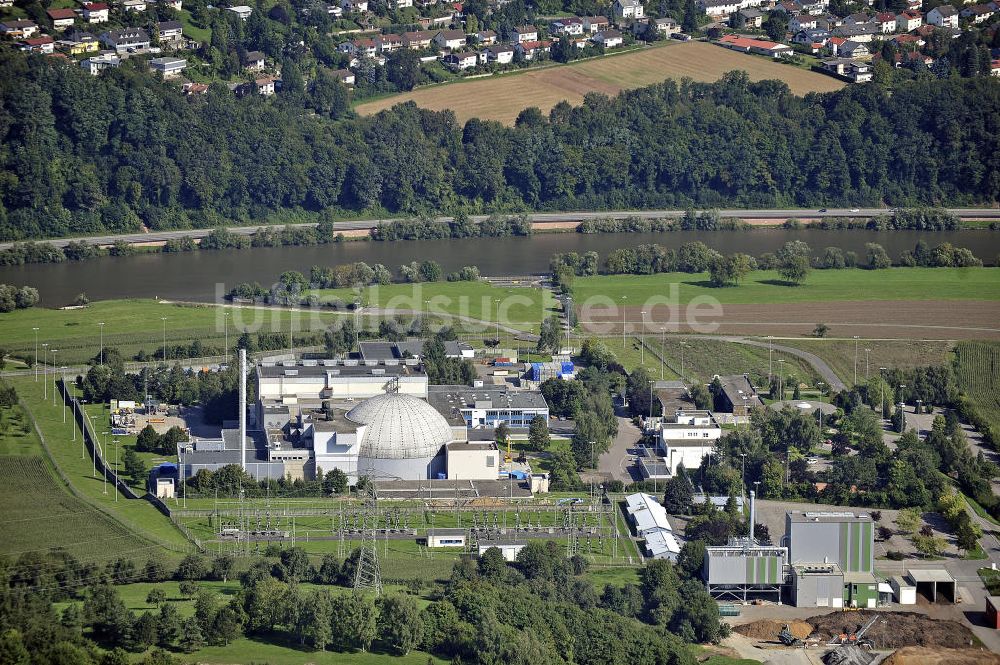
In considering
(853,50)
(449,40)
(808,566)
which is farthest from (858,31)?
(808,566)

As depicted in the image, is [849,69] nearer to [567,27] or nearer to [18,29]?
[567,27]

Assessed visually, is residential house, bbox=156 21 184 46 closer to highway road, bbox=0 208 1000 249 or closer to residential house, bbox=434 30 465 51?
residential house, bbox=434 30 465 51

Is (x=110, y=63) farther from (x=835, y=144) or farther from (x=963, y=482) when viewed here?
(x=963, y=482)

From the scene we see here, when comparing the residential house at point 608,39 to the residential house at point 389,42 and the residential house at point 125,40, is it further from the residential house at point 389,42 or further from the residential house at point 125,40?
the residential house at point 125,40

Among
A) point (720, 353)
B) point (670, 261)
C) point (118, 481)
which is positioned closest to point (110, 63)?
point (670, 261)

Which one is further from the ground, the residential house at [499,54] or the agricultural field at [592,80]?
the residential house at [499,54]

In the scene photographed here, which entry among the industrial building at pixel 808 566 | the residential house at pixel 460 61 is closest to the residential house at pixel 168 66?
the residential house at pixel 460 61
